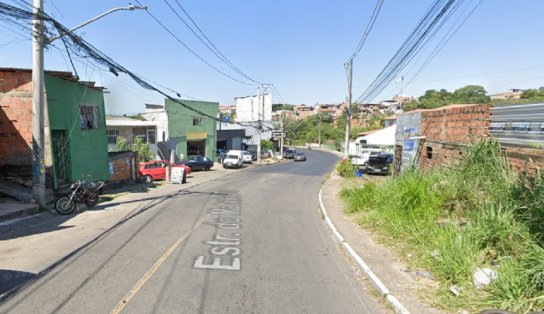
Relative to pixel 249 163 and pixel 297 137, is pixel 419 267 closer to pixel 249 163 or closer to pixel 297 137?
pixel 249 163

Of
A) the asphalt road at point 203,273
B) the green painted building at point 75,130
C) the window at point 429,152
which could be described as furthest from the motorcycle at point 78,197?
the window at point 429,152

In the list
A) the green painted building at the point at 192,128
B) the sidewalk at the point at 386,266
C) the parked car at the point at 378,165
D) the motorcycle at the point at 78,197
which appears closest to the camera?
the sidewalk at the point at 386,266

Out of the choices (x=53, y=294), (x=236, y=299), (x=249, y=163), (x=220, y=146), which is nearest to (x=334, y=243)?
(x=236, y=299)

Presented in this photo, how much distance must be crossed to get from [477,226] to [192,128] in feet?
118

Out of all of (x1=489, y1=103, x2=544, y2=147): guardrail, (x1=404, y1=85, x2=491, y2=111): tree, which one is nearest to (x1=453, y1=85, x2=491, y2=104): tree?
(x1=404, y1=85, x2=491, y2=111): tree

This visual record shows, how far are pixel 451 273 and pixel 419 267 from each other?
89cm

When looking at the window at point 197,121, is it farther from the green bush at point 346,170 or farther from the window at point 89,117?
the window at point 89,117

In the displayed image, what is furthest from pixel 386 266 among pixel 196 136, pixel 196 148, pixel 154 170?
pixel 196 148

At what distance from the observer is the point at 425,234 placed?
7.85 metres

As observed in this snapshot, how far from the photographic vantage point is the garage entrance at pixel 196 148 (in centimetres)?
4222

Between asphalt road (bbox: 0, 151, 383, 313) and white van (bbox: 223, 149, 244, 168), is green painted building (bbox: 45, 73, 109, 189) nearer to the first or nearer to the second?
asphalt road (bbox: 0, 151, 383, 313)

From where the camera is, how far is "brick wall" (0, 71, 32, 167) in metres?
14.0

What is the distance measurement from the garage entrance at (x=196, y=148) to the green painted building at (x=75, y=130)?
22.4 m

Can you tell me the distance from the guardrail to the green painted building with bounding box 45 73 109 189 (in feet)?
50.7
